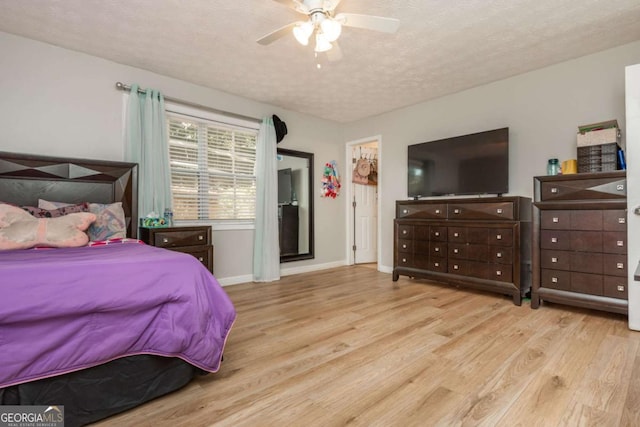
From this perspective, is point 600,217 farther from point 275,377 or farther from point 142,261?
point 142,261

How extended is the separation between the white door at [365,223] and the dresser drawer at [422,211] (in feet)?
4.85

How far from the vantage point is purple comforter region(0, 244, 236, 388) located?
1210 millimetres

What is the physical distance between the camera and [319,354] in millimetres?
2043

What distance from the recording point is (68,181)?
2.88 meters

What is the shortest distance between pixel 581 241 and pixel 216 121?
404 cm

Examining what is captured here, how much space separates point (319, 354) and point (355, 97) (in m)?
3.31

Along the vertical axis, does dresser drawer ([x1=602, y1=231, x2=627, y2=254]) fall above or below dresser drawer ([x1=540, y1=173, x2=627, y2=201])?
below

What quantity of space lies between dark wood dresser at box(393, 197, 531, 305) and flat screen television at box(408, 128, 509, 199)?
329mm

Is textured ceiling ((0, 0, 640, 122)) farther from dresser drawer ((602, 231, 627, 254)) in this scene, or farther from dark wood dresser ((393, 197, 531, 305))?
dresser drawer ((602, 231, 627, 254))

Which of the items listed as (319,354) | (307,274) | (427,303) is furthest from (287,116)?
(319,354)

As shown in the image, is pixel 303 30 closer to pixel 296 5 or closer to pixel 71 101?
Answer: pixel 296 5

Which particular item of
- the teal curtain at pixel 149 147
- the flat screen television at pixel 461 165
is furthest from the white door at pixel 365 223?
the teal curtain at pixel 149 147

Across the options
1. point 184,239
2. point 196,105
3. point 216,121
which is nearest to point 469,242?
point 184,239

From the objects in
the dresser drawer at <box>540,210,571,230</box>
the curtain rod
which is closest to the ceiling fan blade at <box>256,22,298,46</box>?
the curtain rod
